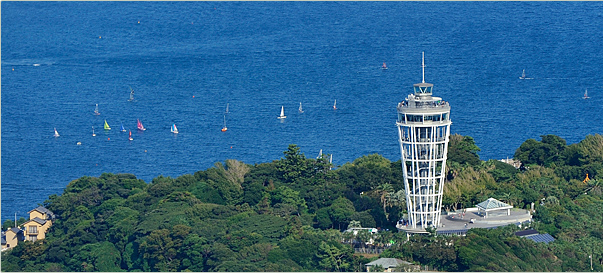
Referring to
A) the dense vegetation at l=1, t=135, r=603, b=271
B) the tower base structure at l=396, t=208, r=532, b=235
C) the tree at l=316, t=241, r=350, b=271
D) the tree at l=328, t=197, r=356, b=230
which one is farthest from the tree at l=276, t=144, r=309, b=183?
the tree at l=316, t=241, r=350, b=271

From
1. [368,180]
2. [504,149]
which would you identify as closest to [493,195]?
[368,180]

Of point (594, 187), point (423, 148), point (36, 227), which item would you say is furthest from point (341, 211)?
point (36, 227)

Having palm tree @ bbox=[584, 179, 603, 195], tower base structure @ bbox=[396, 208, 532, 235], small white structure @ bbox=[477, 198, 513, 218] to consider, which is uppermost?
palm tree @ bbox=[584, 179, 603, 195]

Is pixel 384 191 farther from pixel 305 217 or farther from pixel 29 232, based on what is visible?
pixel 29 232

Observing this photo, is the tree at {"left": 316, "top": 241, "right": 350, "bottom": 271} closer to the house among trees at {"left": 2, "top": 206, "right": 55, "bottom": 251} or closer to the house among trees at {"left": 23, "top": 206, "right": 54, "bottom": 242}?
the house among trees at {"left": 23, "top": 206, "right": 54, "bottom": 242}

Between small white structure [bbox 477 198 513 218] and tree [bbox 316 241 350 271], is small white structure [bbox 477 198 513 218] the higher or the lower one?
the higher one

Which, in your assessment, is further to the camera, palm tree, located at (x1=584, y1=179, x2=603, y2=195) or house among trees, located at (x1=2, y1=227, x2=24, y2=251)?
house among trees, located at (x1=2, y1=227, x2=24, y2=251)

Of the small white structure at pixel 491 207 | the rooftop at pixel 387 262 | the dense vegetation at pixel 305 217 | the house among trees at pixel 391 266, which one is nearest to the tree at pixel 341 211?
the dense vegetation at pixel 305 217

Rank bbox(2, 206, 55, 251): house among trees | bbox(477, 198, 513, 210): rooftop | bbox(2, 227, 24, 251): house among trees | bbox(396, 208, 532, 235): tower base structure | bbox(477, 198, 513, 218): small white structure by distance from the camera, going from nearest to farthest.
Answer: bbox(396, 208, 532, 235): tower base structure < bbox(477, 198, 513, 218): small white structure < bbox(477, 198, 513, 210): rooftop < bbox(2, 206, 55, 251): house among trees < bbox(2, 227, 24, 251): house among trees
